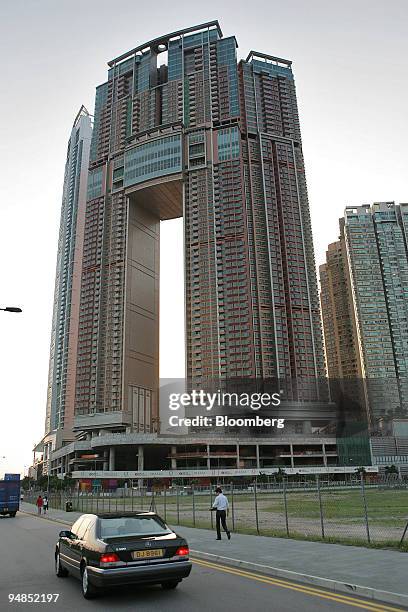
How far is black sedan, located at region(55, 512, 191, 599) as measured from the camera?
8.33 meters

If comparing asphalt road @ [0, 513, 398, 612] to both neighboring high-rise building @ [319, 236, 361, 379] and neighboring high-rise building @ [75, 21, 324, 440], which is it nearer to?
neighboring high-rise building @ [75, 21, 324, 440]

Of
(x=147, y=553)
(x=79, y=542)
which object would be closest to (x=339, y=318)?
(x=79, y=542)

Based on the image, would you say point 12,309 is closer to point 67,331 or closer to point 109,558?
point 109,558

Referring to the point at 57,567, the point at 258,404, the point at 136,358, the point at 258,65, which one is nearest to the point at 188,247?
the point at 136,358

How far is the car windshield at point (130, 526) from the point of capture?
29.5 feet

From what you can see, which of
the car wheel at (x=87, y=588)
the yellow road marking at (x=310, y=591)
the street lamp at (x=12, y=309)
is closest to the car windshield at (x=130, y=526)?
the car wheel at (x=87, y=588)

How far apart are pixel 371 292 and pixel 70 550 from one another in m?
158

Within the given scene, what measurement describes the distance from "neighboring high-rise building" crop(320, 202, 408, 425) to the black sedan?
151m

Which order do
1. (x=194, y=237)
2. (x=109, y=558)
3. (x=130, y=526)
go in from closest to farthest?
(x=109, y=558) → (x=130, y=526) → (x=194, y=237)

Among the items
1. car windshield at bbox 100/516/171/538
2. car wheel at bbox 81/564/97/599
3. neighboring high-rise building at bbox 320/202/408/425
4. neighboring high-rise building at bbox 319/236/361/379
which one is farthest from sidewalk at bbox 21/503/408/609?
neighboring high-rise building at bbox 319/236/361/379

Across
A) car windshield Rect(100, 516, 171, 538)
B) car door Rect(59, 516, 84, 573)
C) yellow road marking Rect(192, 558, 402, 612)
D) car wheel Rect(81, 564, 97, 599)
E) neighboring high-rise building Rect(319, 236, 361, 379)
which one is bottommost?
yellow road marking Rect(192, 558, 402, 612)

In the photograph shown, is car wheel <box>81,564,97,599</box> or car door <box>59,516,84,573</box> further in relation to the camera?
car door <box>59,516,84,573</box>

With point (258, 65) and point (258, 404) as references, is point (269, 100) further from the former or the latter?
point (258, 404)

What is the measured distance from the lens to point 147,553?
8594mm
